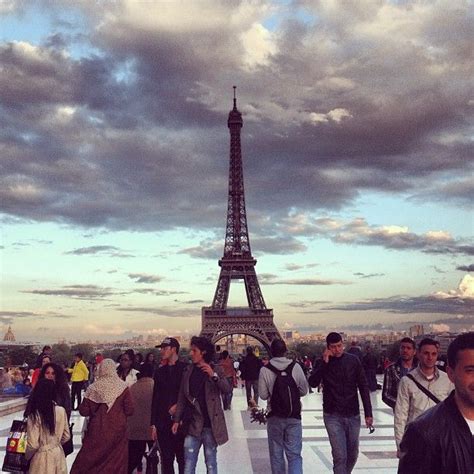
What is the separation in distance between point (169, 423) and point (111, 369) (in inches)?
58.9

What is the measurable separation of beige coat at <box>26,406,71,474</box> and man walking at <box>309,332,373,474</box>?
257 cm

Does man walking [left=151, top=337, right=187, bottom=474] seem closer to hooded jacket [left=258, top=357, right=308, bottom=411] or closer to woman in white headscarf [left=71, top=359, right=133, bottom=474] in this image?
hooded jacket [left=258, top=357, right=308, bottom=411]

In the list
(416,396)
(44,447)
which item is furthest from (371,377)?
(44,447)

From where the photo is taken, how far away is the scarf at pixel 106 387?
5.96 meters

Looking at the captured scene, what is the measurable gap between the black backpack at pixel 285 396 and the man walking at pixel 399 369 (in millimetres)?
901

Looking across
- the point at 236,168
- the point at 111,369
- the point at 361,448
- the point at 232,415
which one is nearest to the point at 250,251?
the point at 236,168

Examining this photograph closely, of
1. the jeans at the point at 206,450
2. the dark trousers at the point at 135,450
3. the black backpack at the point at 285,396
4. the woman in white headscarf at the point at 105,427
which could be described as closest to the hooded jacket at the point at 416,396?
the black backpack at the point at 285,396

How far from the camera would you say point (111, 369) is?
20.0 feet

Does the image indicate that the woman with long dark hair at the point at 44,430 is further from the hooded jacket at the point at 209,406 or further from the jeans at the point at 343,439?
the jeans at the point at 343,439

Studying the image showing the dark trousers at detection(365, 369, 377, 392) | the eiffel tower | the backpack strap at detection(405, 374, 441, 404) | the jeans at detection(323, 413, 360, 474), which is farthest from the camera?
the eiffel tower

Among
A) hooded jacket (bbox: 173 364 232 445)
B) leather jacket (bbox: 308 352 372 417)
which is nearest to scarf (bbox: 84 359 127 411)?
hooded jacket (bbox: 173 364 232 445)

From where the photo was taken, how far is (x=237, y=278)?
61.8 m

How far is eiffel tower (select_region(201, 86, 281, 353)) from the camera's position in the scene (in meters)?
58.8

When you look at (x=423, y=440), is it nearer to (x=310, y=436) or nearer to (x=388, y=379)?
(x=388, y=379)
